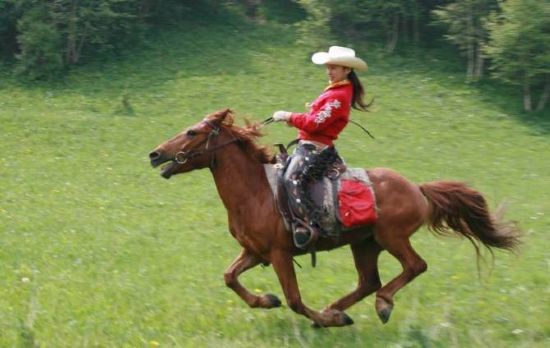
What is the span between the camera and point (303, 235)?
8.45 metres

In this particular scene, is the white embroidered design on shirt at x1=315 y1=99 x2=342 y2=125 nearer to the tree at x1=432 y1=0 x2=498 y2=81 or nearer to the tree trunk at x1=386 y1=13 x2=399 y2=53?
the tree at x1=432 y1=0 x2=498 y2=81

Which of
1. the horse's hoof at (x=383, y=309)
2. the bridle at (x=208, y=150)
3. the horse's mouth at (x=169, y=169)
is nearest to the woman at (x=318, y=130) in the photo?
the bridle at (x=208, y=150)

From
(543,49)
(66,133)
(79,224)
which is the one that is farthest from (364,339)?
(543,49)

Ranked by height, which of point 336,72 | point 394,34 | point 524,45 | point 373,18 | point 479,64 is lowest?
point 479,64

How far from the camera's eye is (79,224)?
14.2 metres

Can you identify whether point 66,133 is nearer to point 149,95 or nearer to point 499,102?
point 149,95

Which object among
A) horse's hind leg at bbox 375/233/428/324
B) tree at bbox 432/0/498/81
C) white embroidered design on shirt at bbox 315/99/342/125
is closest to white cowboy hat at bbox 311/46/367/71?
white embroidered design on shirt at bbox 315/99/342/125

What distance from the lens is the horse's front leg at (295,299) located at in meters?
8.48

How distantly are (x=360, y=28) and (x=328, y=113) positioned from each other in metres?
27.5

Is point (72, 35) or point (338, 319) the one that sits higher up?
point (338, 319)

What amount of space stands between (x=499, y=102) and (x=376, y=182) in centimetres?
2180

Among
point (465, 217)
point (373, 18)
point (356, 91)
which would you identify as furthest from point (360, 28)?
point (356, 91)

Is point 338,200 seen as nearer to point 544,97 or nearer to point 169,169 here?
point 169,169

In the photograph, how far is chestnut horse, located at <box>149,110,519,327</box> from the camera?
8562 millimetres
